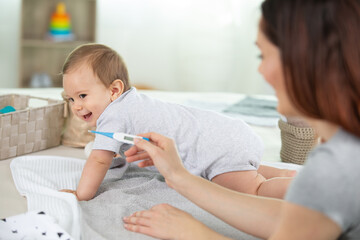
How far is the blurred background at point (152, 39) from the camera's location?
3635 mm

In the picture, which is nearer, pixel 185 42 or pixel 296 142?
pixel 296 142

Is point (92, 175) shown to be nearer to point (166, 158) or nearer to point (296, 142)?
point (166, 158)

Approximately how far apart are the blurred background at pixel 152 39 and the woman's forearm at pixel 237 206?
9.63 feet

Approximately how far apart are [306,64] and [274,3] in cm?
11

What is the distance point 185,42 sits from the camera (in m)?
3.87

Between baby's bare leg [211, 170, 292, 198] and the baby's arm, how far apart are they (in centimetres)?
31

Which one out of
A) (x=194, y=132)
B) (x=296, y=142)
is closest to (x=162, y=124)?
(x=194, y=132)

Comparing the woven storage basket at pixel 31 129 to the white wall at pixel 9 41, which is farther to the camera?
the white wall at pixel 9 41

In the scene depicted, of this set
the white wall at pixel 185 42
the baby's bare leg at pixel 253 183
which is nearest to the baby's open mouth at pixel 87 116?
the baby's bare leg at pixel 253 183

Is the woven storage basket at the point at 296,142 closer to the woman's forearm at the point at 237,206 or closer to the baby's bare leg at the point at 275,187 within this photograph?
the baby's bare leg at the point at 275,187

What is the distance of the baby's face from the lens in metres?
1.29

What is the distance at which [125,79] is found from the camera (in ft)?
4.49

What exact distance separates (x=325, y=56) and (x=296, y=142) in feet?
3.48

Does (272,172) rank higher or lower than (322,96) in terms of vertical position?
lower
